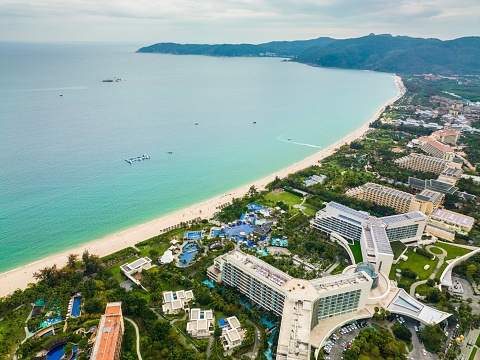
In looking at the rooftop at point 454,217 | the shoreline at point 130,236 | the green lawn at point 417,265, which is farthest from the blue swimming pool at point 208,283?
the rooftop at point 454,217

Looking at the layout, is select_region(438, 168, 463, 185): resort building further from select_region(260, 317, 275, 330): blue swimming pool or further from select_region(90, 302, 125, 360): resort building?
select_region(90, 302, 125, 360): resort building

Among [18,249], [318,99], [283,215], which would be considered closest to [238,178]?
[283,215]

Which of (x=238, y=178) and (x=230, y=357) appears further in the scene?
(x=238, y=178)

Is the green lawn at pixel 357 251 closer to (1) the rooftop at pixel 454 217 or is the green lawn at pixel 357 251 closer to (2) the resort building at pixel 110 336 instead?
(1) the rooftop at pixel 454 217

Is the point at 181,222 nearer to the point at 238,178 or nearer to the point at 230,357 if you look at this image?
the point at 238,178

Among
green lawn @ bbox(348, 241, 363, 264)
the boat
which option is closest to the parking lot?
green lawn @ bbox(348, 241, 363, 264)

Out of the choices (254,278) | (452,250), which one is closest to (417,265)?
(452,250)
